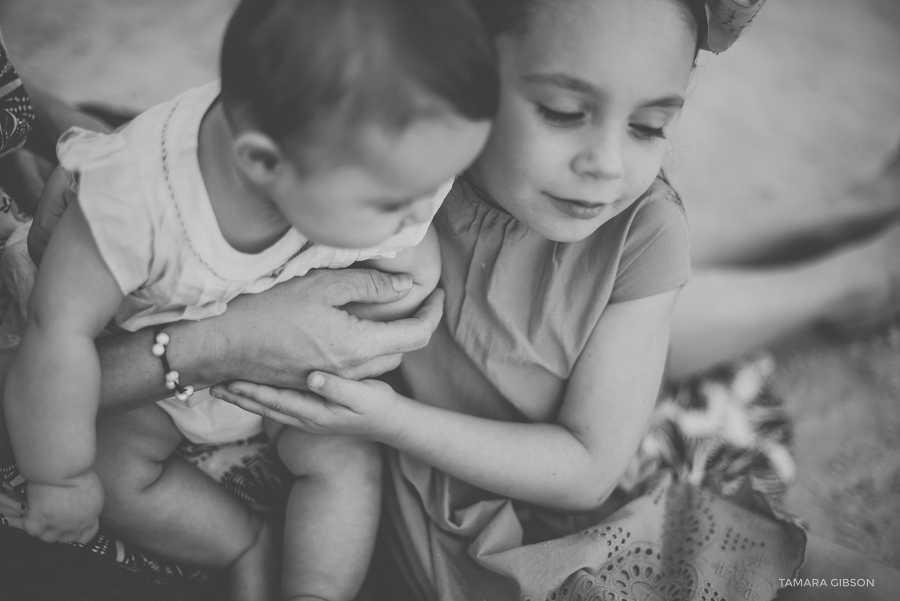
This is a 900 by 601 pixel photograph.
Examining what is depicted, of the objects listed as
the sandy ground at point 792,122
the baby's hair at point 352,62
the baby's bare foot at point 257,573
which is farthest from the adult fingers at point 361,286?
the sandy ground at point 792,122

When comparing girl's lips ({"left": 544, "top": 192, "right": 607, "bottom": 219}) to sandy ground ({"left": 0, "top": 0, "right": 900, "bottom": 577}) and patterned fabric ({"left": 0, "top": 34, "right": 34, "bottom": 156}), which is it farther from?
Result: patterned fabric ({"left": 0, "top": 34, "right": 34, "bottom": 156})

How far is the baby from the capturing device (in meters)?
0.74

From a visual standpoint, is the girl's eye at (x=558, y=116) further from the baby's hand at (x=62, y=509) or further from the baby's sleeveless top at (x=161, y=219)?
the baby's hand at (x=62, y=509)

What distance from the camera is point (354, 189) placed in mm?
817

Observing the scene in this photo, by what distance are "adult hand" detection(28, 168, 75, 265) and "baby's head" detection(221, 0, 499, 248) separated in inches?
14.5

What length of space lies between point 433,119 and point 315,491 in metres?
0.76

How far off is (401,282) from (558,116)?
0.39 m

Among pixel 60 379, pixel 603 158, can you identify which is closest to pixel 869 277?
pixel 603 158

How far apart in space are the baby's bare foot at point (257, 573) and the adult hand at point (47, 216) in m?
0.64

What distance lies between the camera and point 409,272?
1175 mm

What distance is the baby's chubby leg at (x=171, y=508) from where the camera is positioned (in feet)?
3.59

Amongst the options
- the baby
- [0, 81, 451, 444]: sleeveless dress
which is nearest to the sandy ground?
the baby

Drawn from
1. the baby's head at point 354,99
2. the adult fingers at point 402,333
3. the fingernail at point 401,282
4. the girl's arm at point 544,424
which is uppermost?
the baby's head at point 354,99

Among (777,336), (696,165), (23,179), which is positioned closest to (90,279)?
(23,179)
